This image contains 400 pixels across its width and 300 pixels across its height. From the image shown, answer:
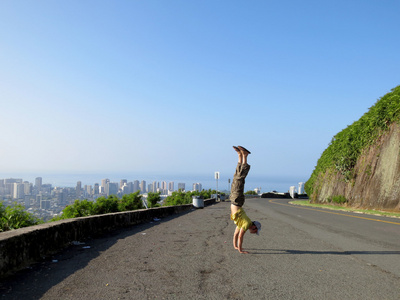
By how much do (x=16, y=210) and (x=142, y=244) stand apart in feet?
11.8

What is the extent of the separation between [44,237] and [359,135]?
2583 cm

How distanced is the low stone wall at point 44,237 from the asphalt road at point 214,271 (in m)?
0.25

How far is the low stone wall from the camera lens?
552 cm

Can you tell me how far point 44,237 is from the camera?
6828 mm

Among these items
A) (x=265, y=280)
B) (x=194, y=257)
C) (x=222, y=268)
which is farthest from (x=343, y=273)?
(x=194, y=257)

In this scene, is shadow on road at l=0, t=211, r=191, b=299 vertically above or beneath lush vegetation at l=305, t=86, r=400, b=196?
beneath

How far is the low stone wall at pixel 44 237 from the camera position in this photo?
5.52m

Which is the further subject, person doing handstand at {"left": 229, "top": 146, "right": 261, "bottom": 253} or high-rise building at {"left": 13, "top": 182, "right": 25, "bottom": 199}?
high-rise building at {"left": 13, "top": 182, "right": 25, "bottom": 199}

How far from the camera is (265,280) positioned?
4988 millimetres

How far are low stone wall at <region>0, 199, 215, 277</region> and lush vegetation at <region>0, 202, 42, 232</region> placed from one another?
1391 mm

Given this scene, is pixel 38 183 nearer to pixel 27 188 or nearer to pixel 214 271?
pixel 27 188

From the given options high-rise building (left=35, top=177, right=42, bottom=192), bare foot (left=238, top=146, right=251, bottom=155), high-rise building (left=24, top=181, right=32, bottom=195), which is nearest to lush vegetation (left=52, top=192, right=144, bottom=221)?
bare foot (left=238, top=146, right=251, bottom=155)

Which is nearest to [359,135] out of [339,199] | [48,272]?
[339,199]

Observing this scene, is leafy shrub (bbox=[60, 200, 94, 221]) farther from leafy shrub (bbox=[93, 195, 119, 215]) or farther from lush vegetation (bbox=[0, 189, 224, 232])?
leafy shrub (bbox=[93, 195, 119, 215])
